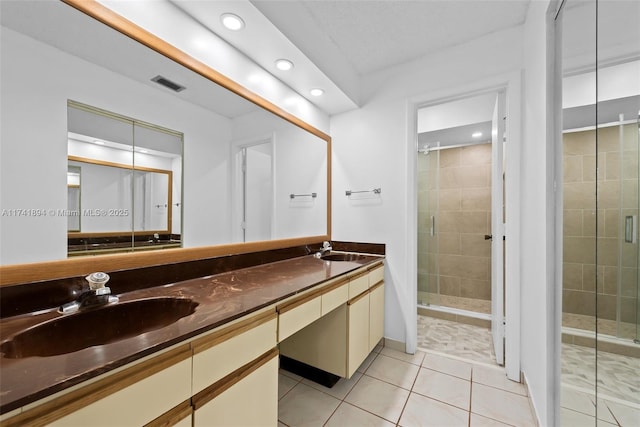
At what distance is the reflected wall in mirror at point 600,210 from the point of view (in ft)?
2.60

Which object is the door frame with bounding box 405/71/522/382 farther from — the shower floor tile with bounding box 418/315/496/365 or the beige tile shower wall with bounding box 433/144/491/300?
the beige tile shower wall with bounding box 433/144/491/300

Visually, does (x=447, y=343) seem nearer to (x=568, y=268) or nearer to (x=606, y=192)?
(x=568, y=268)

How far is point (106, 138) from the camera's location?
3.83 ft

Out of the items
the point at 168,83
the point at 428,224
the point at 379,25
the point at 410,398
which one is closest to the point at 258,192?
the point at 168,83

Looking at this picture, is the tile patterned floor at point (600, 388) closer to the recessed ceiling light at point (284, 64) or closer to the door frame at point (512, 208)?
the door frame at point (512, 208)

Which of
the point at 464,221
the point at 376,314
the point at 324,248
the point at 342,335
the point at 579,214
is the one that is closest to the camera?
the point at 579,214

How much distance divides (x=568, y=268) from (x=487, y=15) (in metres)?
1.75

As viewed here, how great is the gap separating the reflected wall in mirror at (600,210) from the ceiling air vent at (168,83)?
5.89ft

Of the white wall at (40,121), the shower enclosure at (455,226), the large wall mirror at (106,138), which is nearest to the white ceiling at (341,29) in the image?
the large wall mirror at (106,138)

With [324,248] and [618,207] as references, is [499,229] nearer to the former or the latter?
[618,207]

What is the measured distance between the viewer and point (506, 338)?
6.32 feet

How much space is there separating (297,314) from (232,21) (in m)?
1.60

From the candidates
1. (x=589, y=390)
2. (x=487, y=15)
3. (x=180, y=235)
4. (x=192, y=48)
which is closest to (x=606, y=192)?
(x=589, y=390)

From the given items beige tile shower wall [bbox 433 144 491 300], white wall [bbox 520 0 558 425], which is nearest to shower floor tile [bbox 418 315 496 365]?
white wall [bbox 520 0 558 425]
